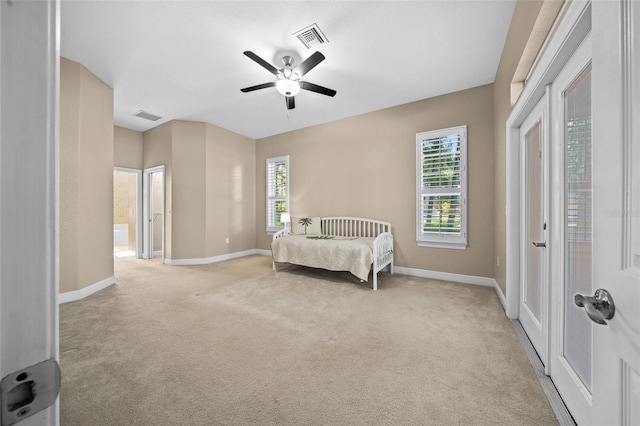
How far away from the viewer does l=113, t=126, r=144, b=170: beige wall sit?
507cm

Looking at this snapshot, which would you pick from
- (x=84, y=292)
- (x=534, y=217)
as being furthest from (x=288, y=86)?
(x=84, y=292)

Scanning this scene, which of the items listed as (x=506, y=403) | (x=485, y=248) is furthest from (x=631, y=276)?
(x=485, y=248)

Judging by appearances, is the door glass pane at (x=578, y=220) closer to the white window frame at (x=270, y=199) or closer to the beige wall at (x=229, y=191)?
the white window frame at (x=270, y=199)

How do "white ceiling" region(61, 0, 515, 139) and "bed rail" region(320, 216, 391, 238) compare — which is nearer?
"white ceiling" region(61, 0, 515, 139)

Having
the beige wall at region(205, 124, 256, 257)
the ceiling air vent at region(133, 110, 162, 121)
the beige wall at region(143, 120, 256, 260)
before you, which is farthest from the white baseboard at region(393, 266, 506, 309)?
the ceiling air vent at region(133, 110, 162, 121)

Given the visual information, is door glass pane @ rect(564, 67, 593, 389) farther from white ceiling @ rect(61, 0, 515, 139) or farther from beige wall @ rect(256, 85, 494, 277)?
beige wall @ rect(256, 85, 494, 277)

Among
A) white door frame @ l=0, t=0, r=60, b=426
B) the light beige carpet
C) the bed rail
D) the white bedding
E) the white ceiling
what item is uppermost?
the white ceiling

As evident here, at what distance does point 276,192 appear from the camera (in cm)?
579

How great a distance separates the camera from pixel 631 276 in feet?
1.82

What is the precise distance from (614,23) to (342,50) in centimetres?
253

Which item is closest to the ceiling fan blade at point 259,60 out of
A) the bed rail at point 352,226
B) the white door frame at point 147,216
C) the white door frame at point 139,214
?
the bed rail at point 352,226

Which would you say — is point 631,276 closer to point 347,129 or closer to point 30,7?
point 30,7

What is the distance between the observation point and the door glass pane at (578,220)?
4.13 feet

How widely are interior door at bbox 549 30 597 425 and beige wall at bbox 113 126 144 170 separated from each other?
6489mm
